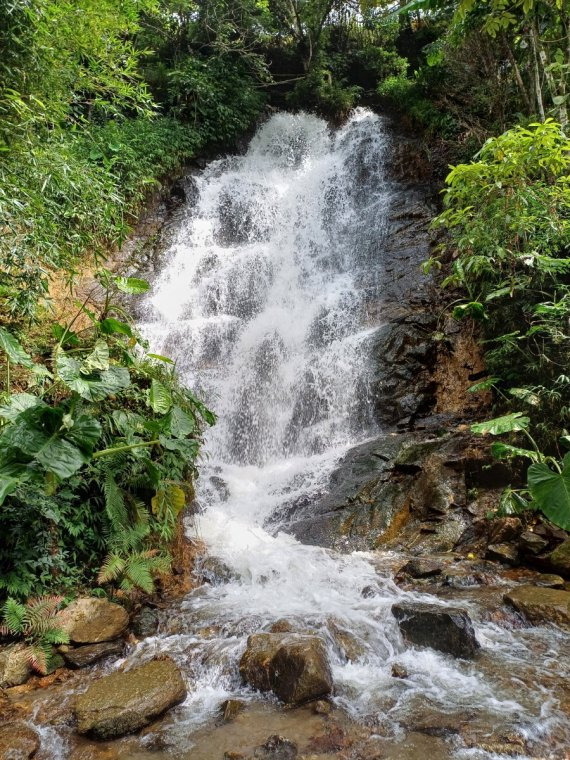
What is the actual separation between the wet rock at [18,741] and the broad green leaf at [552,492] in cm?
378

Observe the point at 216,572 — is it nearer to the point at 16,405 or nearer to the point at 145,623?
the point at 145,623

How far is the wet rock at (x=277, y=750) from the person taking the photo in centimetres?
250

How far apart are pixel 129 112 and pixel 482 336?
43.3 feet

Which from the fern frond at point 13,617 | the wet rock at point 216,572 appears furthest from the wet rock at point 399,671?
the fern frond at point 13,617

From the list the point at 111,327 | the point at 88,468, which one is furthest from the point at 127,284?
the point at 88,468

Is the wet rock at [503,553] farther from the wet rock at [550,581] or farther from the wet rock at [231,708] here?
the wet rock at [231,708]

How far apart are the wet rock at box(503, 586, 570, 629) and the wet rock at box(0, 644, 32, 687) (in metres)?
3.68

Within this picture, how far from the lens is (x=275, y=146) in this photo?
50.5 feet

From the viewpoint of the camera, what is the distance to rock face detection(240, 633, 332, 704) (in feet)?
9.70

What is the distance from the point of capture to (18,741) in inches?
107

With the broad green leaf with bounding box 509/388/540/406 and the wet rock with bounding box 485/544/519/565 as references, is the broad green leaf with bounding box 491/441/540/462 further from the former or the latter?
the wet rock with bounding box 485/544/519/565

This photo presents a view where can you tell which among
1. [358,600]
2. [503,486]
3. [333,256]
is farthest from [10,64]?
[333,256]

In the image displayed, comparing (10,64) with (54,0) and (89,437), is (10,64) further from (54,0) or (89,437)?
(89,437)

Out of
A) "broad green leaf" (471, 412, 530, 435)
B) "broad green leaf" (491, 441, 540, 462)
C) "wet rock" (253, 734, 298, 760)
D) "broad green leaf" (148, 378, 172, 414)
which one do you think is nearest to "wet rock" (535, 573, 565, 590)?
"broad green leaf" (491, 441, 540, 462)
